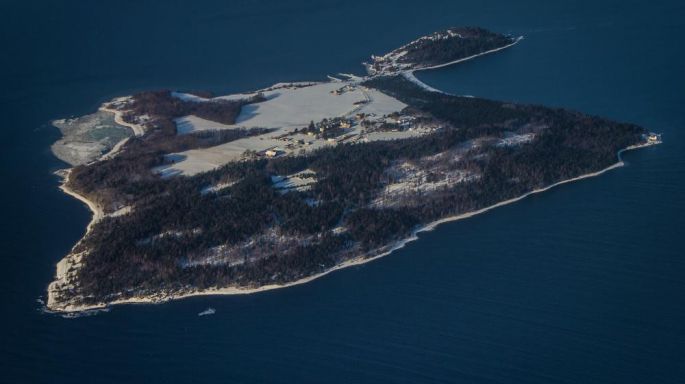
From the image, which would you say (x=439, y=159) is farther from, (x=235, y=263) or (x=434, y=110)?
(x=235, y=263)

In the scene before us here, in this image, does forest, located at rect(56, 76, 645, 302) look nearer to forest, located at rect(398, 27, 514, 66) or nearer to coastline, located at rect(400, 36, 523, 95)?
coastline, located at rect(400, 36, 523, 95)

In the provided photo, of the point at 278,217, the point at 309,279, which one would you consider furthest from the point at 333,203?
the point at 309,279

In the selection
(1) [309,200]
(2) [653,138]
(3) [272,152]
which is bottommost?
(1) [309,200]

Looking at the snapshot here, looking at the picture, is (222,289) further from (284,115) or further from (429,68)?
(429,68)

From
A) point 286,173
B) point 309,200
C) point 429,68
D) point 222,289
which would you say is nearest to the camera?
point 222,289

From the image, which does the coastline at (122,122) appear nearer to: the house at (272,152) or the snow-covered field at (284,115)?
the snow-covered field at (284,115)

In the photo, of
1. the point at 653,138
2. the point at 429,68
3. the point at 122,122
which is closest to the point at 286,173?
the point at 122,122
